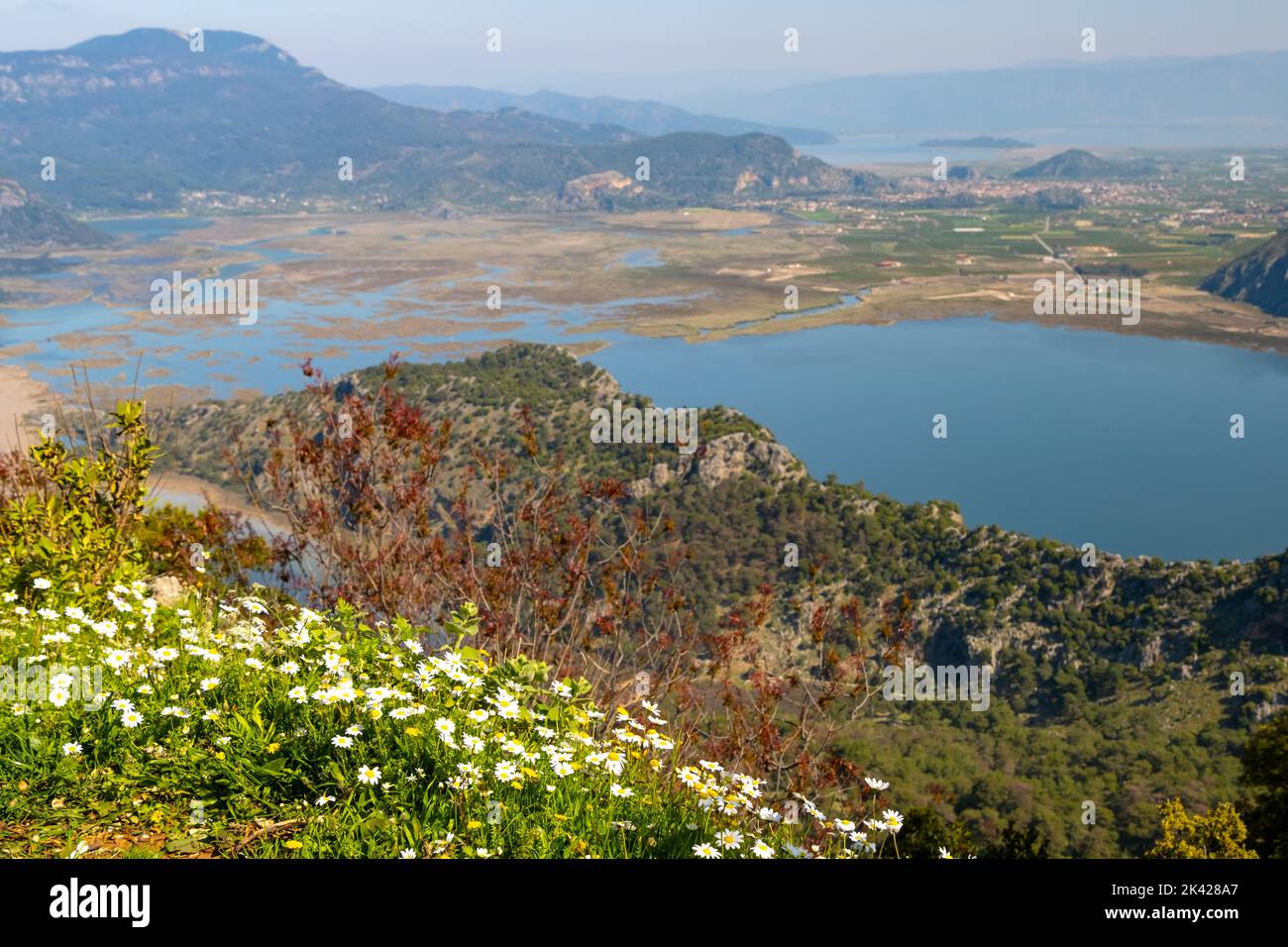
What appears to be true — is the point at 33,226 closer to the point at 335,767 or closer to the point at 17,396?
the point at 17,396

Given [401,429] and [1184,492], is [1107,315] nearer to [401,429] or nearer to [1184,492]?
[1184,492]

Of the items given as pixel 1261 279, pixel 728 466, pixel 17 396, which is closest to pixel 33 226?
pixel 17 396

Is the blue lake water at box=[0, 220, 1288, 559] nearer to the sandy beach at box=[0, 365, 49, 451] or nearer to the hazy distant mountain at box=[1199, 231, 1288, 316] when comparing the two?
the sandy beach at box=[0, 365, 49, 451]

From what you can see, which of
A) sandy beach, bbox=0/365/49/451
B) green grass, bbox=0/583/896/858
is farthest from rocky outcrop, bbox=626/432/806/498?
sandy beach, bbox=0/365/49/451

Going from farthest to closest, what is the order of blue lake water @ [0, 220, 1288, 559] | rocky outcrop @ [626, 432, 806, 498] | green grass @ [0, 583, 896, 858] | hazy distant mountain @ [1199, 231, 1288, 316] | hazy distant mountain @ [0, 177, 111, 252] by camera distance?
1. hazy distant mountain @ [0, 177, 111, 252]
2. hazy distant mountain @ [1199, 231, 1288, 316]
3. blue lake water @ [0, 220, 1288, 559]
4. rocky outcrop @ [626, 432, 806, 498]
5. green grass @ [0, 583, 896, 858]

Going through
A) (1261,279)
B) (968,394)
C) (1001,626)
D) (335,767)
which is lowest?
(1001,626)
